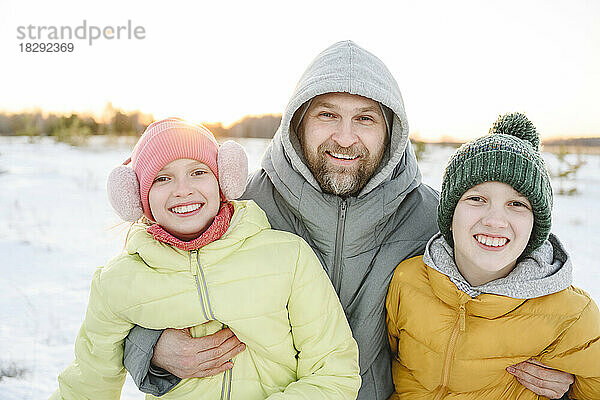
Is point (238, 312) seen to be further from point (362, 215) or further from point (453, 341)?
point (453, 341)

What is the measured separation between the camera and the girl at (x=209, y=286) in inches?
70.7

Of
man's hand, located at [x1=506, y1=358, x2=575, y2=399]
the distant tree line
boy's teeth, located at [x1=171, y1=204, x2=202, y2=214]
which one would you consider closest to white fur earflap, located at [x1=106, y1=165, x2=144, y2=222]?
→ boy's teeth, located at [x1=171, y1=204, x2=202, y2=214]

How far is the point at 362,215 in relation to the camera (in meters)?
2.19

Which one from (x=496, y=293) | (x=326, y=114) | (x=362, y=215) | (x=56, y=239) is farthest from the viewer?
(x=56, y=239)

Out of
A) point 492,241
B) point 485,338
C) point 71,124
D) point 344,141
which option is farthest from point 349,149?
point 71,124

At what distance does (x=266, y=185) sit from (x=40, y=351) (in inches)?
91.6

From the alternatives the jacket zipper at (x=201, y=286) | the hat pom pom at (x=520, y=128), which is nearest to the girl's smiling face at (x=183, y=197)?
the jacket zipper at (x=201, y=286)

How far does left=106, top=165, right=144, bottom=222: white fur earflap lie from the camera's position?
1817 millimetres

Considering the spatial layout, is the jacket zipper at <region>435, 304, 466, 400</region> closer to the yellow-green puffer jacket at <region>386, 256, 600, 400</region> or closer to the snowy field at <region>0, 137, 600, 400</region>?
the yellow-green puffer jacket at <region>386, 256, 600, 400</region>

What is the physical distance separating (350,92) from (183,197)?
2.78ft

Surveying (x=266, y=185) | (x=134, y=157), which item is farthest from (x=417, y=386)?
(x=134, y=157)

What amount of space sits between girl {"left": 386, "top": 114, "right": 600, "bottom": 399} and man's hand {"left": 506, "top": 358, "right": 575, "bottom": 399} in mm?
42

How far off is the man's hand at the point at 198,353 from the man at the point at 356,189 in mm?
578

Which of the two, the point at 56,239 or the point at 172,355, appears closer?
the point at 172,355
